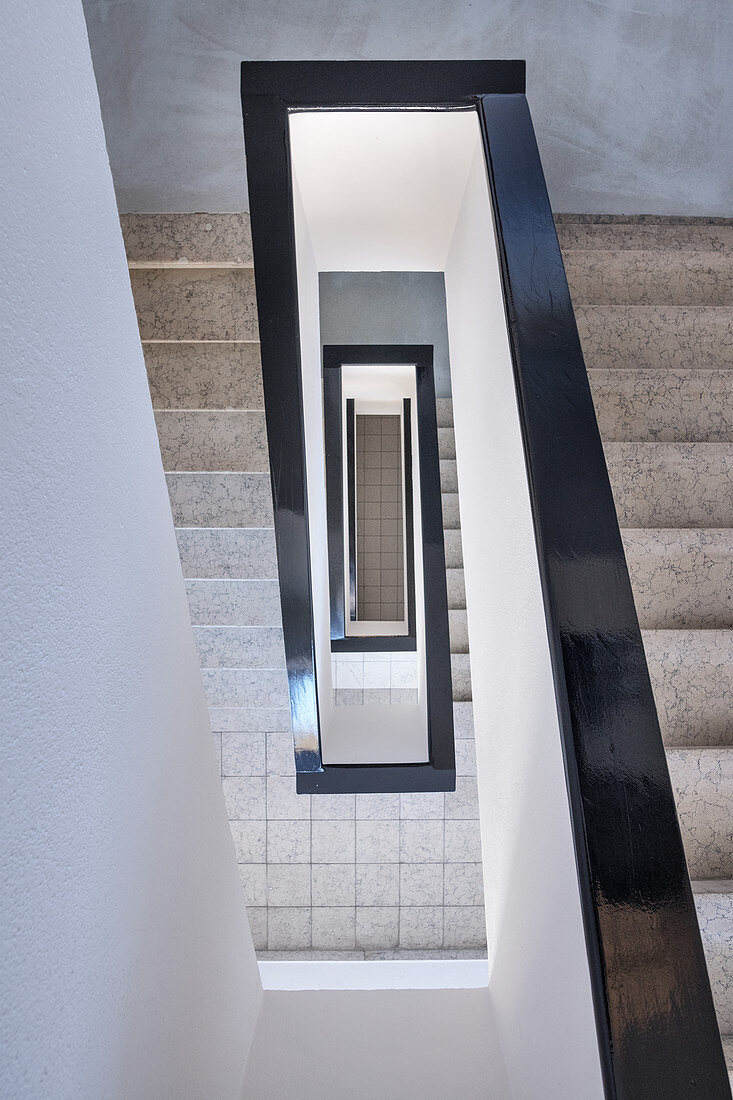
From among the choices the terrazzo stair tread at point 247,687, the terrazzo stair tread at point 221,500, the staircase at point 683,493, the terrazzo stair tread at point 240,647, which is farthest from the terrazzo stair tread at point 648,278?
the terrazzo stair tread at point 247,687

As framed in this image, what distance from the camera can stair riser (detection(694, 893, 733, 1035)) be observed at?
1.02 m

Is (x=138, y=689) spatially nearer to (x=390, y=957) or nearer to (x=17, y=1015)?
(x=17, y=1015)

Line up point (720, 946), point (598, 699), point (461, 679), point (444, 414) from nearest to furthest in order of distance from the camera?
point (598, 699) → point (720, 946) → point (461, 679) → point (444, 414)

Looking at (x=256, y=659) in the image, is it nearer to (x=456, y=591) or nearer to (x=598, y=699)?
Answer: (x=456, y=591)

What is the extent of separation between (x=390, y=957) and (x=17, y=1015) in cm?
457

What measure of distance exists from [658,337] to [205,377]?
1549 millimetres

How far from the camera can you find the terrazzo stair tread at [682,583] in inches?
57.4

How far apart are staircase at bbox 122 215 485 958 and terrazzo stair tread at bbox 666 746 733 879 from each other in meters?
1.86

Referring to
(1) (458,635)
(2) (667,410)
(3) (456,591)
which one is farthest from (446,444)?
(2) (667,410)

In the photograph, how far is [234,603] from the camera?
3.30 metres

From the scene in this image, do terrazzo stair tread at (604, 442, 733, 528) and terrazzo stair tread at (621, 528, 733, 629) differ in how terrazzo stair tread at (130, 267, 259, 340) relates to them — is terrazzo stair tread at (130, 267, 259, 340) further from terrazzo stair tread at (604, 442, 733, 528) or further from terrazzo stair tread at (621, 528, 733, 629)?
terrazzo stair tread at (621, 528, 733, 629)

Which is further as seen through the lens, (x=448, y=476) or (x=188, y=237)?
(x=448, y=476)

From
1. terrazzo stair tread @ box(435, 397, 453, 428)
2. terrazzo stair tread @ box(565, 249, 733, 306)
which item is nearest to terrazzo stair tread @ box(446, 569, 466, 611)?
terrazzo stair tread @ box(435, 397, 453, 428)

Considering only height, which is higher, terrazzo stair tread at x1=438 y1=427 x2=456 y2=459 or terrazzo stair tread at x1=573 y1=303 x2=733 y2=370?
terrazzo stair tread at x1=438 y1=427 x2=456 y2=459
